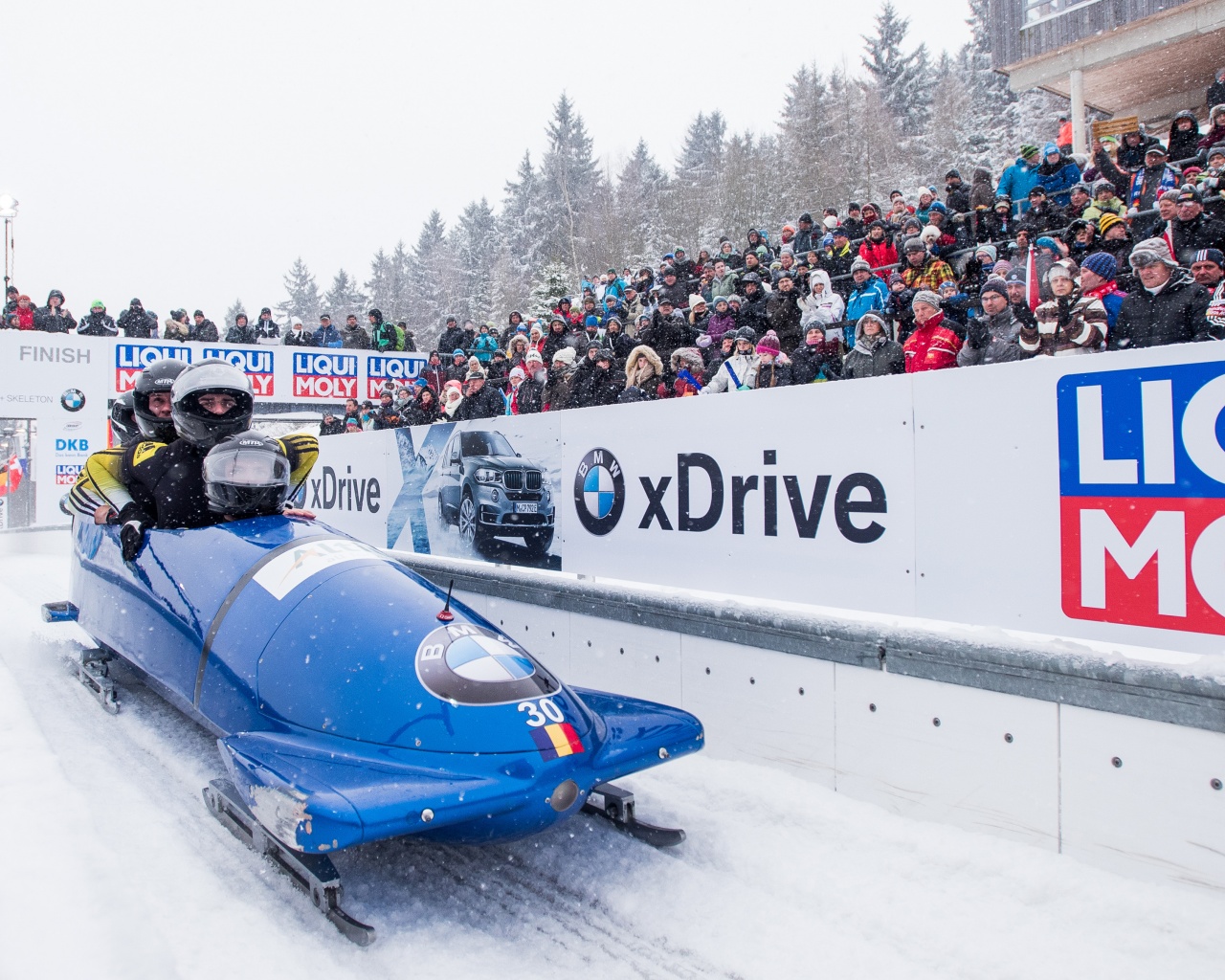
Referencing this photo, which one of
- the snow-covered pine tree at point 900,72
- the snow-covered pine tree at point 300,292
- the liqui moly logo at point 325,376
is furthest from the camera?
the snow-covered pine tree at point 300,292

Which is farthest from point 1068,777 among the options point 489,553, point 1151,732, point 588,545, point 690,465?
point 489,553

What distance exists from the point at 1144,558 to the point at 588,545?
2.45 m

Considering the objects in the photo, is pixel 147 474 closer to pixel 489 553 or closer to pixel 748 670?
pixel 489 553

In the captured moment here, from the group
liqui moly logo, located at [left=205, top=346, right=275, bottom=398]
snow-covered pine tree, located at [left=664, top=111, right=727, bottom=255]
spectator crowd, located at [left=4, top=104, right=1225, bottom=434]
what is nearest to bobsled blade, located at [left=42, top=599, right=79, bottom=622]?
spectator crowd, located at [left=4, top=104, right=1225, bottom=434]

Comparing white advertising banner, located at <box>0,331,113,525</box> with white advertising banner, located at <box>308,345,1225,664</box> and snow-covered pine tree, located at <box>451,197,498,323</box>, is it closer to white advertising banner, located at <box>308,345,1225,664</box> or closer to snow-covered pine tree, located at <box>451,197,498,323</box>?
white advertising banner, located at <box>308,345,1225,664</box>

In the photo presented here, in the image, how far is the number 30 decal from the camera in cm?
232

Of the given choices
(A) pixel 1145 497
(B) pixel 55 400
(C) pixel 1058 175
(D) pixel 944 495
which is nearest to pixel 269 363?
(B) pixel 55 400

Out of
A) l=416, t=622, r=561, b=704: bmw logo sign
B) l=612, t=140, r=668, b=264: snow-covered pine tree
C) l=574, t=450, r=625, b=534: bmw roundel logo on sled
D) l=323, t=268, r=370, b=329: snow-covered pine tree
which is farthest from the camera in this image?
l=323, t=268, r=370, b=329: snow-covered pine tree

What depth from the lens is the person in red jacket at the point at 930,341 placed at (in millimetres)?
4469

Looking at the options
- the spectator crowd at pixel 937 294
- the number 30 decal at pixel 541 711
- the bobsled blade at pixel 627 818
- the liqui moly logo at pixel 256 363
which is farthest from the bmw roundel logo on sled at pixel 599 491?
the liqui moly logo at pixel 256 363

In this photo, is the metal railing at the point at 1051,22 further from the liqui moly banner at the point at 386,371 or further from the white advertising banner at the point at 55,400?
the white advertising banner at the point at 55,400

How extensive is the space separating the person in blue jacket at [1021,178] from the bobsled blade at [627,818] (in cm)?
714

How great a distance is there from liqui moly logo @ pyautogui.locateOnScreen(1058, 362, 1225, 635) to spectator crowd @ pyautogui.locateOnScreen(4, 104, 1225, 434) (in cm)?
102

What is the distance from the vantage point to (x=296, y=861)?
232 centimetres
